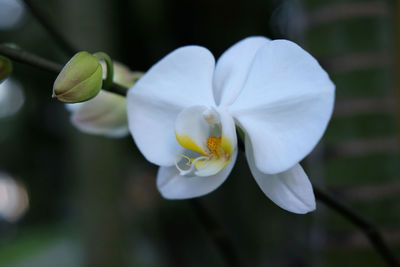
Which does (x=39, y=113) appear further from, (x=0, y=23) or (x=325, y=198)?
(x=325, y=198)

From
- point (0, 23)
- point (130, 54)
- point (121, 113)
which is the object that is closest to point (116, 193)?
point (121, 113)

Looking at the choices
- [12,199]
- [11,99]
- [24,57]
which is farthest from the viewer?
[12,199]

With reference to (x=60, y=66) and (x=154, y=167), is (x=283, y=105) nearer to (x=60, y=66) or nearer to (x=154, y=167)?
(x=60, y=66)

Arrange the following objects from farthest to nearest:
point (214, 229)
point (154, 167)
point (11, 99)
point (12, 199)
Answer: point (12, 199) → point (11, 99) → point (154, 167) → point (214, 229)

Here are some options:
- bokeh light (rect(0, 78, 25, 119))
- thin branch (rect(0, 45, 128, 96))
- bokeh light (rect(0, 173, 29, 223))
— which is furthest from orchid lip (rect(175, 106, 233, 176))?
bokeh light (rect(0, 173, 29, 223))

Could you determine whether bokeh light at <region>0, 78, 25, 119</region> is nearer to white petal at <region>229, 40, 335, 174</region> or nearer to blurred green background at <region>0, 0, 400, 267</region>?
blurred green background at <region>0, 0, 400, 267</region>

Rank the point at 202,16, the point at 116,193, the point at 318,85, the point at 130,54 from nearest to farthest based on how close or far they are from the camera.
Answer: the point at 318,85 → the point at 116,193 → the point at 202,16 → the point at 130,54

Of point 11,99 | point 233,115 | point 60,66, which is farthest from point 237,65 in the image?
point 11,99

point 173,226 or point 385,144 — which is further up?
point 385,144
